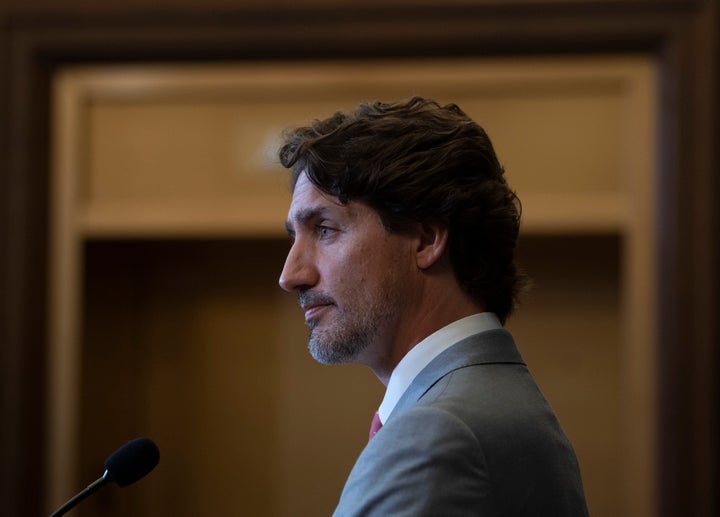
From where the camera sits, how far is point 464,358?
1.33 m

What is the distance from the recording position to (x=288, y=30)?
3213mm

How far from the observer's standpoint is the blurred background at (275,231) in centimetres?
312

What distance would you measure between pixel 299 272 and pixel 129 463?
340 mm

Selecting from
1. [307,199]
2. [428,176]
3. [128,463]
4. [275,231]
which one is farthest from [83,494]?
[275,231]

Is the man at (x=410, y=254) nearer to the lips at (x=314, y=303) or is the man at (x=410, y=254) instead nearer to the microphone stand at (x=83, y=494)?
the lips at (x=314, y=303)

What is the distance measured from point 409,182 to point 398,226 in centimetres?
6

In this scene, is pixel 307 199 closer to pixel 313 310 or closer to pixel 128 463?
pixel 313 310

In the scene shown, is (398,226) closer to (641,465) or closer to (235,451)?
(641,465)

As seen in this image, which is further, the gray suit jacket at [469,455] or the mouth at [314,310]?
the mouth at [314,310]

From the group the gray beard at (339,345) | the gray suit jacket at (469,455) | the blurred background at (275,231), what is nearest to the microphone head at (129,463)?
the gray beard at (339,345)

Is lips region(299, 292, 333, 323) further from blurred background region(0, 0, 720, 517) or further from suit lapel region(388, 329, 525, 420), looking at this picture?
blurred background region(0, 0, 720, 517)

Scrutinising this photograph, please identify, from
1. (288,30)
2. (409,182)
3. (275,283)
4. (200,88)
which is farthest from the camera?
(275,283)

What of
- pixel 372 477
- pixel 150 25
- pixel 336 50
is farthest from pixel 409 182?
pixel 150 25

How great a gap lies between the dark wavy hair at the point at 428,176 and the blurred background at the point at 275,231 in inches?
68.1
